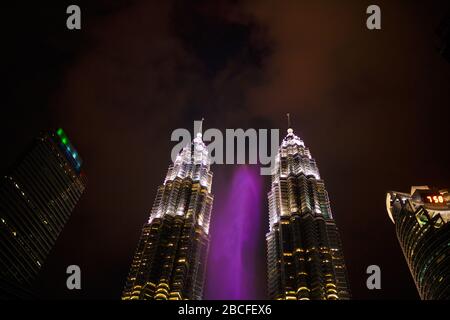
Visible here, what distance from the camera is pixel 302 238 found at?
418ft

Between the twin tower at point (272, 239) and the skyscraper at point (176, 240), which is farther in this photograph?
the skyscraper at point (176, 240)

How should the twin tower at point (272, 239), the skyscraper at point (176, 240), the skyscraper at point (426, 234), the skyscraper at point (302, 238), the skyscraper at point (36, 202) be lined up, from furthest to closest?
the skyscraper at point (176, 240) → the skyscraper at point (36, 202) → the twin tower at point (272, 239) → the skyscraper at point (302, 238) → the skyscraper at point (426, 234)

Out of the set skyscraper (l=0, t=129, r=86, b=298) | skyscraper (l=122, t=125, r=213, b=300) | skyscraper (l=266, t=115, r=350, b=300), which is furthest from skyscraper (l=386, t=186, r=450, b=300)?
skyscraper (l=0, t=129, r=86, b=298)

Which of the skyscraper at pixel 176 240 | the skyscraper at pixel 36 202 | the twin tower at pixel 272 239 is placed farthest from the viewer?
the skyscraper at pixel 176 240

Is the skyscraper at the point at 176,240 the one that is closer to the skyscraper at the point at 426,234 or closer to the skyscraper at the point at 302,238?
the skyscraper at the point at 302,238

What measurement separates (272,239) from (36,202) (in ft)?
259

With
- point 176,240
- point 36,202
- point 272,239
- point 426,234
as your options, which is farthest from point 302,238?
point 36,202

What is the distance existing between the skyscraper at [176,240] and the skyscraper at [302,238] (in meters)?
24.3

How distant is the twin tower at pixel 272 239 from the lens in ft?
379

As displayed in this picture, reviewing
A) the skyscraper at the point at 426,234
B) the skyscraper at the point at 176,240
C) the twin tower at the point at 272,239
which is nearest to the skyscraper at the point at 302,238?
the twin tower at the point at 272,239

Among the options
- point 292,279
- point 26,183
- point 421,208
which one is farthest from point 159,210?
point 421,208

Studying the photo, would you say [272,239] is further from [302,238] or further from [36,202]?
[36,202]
